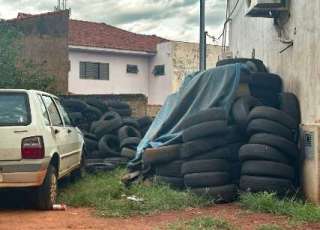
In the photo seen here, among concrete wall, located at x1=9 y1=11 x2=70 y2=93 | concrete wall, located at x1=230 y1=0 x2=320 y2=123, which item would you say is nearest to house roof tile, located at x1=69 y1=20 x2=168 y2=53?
concrete wall, located at x1=9 y1=11 x2=70 y2=93

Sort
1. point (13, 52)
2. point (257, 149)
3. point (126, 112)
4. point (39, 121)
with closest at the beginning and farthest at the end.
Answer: point (39, 121), point (257, 149), point (126, 112), point (13, 52)

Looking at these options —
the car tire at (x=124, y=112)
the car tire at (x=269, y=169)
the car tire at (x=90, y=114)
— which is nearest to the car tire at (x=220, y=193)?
the car tire at (x=269, y=169)

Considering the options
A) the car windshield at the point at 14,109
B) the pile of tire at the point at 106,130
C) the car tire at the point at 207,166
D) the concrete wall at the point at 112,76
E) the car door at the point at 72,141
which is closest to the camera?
the car windshield at the point at 14,109

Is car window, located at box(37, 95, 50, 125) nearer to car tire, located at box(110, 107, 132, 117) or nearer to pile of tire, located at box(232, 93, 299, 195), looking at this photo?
pile of tire, located at box(232, 93, 299, 195)

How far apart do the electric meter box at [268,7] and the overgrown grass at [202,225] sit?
4148mm

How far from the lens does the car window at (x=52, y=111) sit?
7.77m

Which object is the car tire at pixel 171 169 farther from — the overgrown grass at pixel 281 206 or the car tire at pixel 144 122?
the car tire at pixel 144 122

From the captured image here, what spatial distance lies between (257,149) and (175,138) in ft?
5.69

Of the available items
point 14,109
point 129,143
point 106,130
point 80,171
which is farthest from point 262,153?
point 106,130

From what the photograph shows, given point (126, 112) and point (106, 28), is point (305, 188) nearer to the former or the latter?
point (126, 112)

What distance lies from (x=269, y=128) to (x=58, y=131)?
10.1ft

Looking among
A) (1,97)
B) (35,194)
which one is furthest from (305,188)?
(1,97)

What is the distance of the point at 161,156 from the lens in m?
8.45

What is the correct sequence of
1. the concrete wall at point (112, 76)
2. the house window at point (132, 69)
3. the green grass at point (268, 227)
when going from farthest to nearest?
the house window at point (132, 69) → the concrete wall at point (112, 76) → the green grass at point (268, 227)
